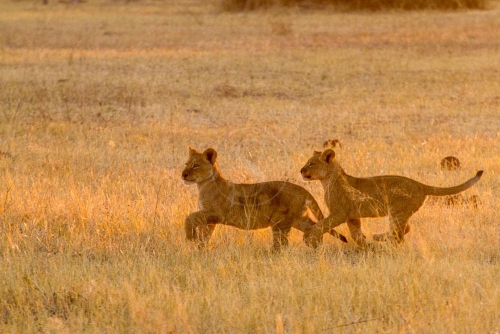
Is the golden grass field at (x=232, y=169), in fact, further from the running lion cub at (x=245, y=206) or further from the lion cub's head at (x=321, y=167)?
the lion cub's head at (x=321, y=167)

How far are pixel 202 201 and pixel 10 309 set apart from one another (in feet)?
5.27

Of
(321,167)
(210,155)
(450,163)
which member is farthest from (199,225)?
(450,163)

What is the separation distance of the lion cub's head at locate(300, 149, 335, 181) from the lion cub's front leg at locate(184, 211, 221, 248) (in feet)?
2.27

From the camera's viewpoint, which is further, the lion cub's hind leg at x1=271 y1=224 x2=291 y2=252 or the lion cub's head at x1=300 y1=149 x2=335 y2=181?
the lion cub's head at x1=300 y1=149 x2=335 y2=181

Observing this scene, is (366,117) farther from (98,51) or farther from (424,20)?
(424,20)

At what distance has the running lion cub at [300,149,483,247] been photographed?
6363 mm

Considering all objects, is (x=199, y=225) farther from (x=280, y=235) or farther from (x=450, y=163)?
(x=450, y=163)

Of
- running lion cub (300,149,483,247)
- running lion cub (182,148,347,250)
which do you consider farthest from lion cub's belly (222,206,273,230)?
running lion cub (300,149,483,247)

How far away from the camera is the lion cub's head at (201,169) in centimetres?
645

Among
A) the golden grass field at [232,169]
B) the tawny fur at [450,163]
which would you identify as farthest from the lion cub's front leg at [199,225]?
the tawny fur at [450,163]

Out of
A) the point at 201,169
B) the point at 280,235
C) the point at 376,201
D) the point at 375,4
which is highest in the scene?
the point at 375,4

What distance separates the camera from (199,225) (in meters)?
6.36

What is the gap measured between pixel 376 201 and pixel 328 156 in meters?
0.46

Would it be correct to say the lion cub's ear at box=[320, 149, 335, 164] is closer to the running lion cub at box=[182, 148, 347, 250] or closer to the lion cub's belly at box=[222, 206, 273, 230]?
the running lion cub at box=[182, 148, 347, 250]
